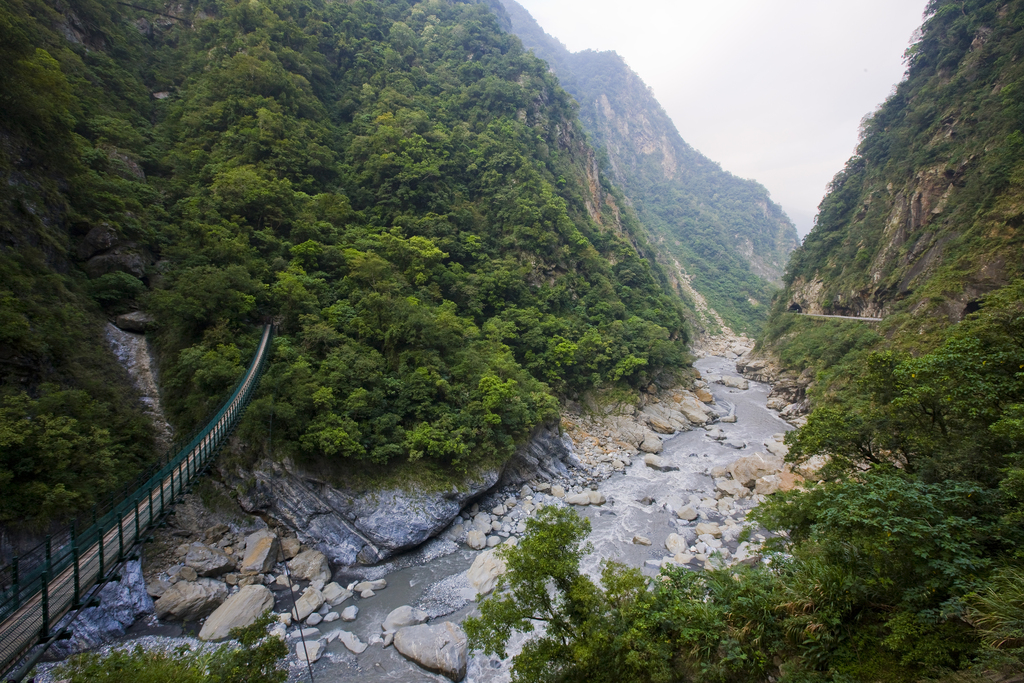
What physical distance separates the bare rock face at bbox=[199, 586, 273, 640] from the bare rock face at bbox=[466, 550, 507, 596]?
18.4 feet

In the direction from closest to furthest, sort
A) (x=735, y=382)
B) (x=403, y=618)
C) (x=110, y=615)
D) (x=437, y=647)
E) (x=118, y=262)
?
(x=110, y=615) → (x=437, y=647) → (x=403, y=618) → (x=118, y=262) → (x=735, y=382)

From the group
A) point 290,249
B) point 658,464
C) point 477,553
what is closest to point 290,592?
point 477,553

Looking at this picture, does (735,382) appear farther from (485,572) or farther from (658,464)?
(485,572)

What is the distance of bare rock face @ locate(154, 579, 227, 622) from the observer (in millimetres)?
9828

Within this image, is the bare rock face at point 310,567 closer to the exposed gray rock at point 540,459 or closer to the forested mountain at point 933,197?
the exposed gray rock at point 540,459

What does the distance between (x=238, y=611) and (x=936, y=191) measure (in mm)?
40198

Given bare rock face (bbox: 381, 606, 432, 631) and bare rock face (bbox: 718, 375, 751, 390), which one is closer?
bare rock face (bbox: 381, 606, 432, 631)

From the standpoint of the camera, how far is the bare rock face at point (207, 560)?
35.8 feet

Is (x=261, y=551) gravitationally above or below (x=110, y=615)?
above

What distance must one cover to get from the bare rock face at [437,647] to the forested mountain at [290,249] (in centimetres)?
556

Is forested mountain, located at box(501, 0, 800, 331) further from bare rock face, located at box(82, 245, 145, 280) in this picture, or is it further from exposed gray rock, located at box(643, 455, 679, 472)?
bare rock face, located at box(82, 245, 145, 280)

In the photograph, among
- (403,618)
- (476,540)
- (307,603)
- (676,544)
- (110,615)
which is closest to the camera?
(110,615)

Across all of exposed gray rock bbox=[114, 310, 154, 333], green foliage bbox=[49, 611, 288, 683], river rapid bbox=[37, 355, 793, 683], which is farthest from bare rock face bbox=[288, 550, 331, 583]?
exposed gray rock bbox=[114, 310, 154, 333]

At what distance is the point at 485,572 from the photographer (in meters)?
12.1
